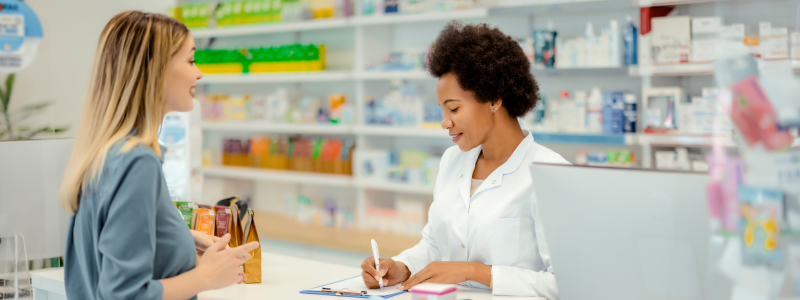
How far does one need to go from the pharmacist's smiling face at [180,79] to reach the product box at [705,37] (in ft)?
9.60

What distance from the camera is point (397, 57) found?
4.59 m

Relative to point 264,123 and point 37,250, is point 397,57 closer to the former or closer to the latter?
point 264,123

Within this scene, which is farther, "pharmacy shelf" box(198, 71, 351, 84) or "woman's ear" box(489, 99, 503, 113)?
"pharmacy shelf" box(198, 71, 351, 84)

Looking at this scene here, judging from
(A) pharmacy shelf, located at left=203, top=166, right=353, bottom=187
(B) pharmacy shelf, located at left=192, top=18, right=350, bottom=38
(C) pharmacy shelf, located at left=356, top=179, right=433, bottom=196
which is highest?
(B) pharmacy shelf, located at left=192, top=18, right=350, bottom=38

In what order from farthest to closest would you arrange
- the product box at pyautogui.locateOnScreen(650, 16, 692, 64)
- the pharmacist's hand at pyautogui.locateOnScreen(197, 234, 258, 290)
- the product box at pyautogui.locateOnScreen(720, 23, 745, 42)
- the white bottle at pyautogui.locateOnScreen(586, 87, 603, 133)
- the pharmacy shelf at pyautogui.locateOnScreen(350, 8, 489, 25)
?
the pharmacy shelf at pyautogui.locateOnScreen(350, 8, 489, 25) < the white bottle at pyautogui.locateOnScreen(586, 87, 603, 133) < the product box at pyautogui.locateOnScreen(650, 16, 692, 64) < the product box at pyautogui.locateOnScreen(720, 23, 745, 42) < the pharmacist's hand at pyautogui.locateOnScreen(197, 234, 258, 290)

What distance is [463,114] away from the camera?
1861mm

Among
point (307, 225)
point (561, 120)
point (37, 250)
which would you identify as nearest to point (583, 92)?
point (561, 120)

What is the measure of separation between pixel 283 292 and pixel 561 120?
2595mm

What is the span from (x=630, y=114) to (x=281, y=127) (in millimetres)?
2789

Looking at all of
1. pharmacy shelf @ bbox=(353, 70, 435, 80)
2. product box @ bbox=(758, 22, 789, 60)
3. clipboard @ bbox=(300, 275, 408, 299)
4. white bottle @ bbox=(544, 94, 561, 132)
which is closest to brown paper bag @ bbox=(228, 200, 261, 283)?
clipboard @ bbox=(300, 275, 408, 299)

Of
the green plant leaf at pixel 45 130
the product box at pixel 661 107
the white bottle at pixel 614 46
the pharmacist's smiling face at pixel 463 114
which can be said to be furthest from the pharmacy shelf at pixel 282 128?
the pharmacist's smiling face at pixel 463 114

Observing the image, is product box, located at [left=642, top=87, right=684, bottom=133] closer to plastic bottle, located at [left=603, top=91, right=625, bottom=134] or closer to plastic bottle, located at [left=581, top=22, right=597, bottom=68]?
plastic bottle, located at [left=603, top=91, right=625, bottom=134]

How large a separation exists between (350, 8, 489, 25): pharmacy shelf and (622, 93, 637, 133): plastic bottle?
105cm

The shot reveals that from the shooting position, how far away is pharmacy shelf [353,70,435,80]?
4.38m
